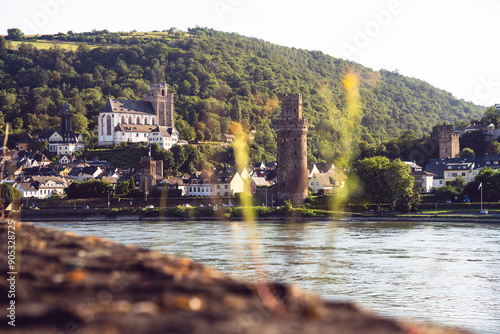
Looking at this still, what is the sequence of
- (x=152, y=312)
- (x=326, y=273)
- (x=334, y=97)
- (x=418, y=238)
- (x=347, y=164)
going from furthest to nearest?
(x=334, y=97) < (x=347, y=164) < (x=418, y=238) < (x=326, y=273) < (x=152, y=312)

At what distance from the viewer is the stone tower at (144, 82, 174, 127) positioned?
13838 cm

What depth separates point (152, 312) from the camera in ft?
13.1

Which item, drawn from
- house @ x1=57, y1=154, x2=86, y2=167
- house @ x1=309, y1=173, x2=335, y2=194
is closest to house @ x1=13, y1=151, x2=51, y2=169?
house @ x1=57, y1=154, x2=86, y2=167

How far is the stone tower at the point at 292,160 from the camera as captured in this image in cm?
8100

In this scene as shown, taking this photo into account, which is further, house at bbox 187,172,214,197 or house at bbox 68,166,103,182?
house at bbox 68,166,103,182

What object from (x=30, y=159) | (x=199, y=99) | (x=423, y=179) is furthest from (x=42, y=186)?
(x=199, y=99)

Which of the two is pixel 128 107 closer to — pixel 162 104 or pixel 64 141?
pixel 162 104

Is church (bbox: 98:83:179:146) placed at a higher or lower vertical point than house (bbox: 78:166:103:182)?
higher

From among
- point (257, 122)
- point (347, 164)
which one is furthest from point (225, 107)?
point (347, 164)

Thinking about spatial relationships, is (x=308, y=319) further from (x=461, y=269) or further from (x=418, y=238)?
(x=418, y=238)

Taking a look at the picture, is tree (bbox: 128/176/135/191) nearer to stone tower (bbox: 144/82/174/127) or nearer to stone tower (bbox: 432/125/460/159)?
stone tower (bbox: 144/82/174/127)

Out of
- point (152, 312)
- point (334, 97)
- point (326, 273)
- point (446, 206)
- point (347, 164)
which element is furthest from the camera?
point (334, 97)

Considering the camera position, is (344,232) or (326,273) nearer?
(326,273)

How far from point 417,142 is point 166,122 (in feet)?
154
